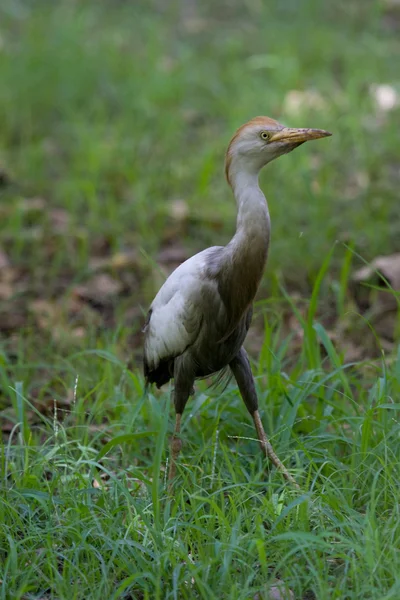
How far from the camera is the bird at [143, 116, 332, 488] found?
110 inches

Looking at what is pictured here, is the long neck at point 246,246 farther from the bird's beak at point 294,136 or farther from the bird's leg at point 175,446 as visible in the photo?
the bird's leg at point 175,446

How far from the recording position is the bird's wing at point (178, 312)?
9.68 ft

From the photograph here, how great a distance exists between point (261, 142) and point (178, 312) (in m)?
0.63

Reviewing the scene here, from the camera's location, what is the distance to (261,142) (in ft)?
9.19

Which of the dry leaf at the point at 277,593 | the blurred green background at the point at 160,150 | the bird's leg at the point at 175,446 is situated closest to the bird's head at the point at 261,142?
the bird's leg at the point at 175,446

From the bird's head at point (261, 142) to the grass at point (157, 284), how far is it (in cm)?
70

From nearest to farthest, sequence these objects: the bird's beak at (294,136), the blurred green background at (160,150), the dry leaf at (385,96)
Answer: the bird's beak at (294,136), the blurred green background at (160,150), the dry leaf at (385,96)

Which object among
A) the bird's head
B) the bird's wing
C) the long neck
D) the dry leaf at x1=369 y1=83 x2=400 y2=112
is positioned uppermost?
the bird's head

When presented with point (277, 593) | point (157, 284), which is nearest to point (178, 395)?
point (277, 593)

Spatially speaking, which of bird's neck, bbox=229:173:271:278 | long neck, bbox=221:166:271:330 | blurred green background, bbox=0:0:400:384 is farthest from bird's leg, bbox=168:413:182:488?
blurred green background, bbox=0:0:400:384

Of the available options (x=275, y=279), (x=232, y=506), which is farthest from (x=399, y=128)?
(x=232, y=506)

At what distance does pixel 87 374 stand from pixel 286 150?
4.95 ft

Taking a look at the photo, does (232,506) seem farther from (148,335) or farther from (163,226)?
(163,226)

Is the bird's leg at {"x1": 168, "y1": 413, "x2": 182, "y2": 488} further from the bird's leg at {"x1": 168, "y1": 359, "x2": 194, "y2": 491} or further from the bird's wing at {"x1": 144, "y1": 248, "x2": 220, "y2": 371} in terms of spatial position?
the bird's wing at {"x1": 144, "y1": 248, "x2": 220, "y2": 371}
